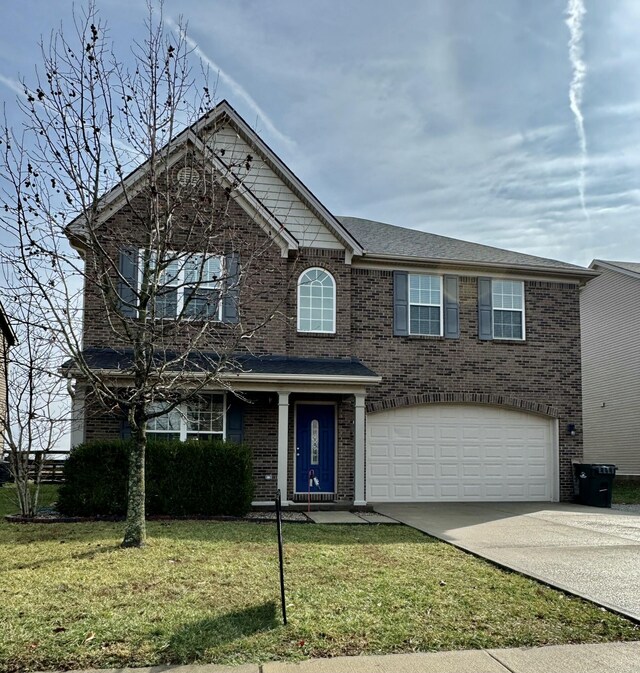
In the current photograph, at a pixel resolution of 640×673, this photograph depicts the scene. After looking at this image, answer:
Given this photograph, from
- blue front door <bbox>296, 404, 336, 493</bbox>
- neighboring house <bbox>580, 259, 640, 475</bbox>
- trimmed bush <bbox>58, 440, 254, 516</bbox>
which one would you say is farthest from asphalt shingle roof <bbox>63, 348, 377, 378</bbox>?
neighboring house <bbox>580, 259, 640, 475</bbox>

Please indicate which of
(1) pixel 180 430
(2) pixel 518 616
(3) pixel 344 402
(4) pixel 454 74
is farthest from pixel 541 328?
(2) pixel 518 616

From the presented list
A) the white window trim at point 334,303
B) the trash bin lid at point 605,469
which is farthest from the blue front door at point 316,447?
A: the trash bin lid at point 605,469

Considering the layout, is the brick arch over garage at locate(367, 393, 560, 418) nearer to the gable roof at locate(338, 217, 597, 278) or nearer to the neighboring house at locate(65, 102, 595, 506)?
the neighboring house at locate(65, 102, 595, 506)

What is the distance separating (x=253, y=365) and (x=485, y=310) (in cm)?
621

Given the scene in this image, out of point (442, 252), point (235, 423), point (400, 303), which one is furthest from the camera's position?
point (442, 252)

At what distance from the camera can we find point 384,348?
50.0ft

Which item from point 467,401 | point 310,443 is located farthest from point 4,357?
point 467,401

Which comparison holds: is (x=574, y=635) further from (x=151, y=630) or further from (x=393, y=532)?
(x=393, y=532)

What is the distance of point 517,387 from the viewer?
15953mm

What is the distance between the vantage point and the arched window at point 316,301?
14.8 meters

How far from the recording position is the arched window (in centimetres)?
1479

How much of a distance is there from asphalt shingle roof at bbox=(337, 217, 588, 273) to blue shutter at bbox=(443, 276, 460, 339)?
0.60 metres

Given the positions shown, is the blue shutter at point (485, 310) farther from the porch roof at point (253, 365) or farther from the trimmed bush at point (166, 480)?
the trimmed bush at point (166, 480)

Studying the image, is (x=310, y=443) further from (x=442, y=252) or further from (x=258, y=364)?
(x=442, y=252)
